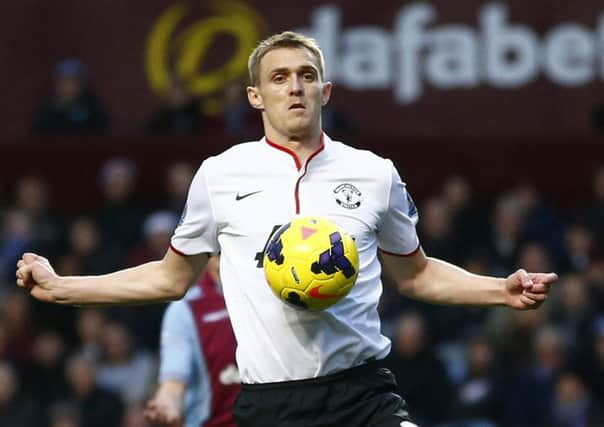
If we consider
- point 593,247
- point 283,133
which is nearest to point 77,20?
point 593,247

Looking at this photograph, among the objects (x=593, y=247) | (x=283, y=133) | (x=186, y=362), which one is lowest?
(x=593, y=247)

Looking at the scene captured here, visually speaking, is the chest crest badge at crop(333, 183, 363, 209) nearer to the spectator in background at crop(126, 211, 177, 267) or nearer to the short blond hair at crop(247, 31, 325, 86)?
→ the short blond hair at crop(247, 31, 325, 86)

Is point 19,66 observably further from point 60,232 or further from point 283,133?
point 283,133

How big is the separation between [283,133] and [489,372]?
23.2ft

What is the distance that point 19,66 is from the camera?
61.2 feet

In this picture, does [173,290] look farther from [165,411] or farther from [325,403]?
[165,411]

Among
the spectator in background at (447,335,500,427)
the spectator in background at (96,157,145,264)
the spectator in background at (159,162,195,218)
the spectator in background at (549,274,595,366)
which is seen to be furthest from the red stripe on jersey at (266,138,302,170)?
the spectator in background at (96,157,145,264)

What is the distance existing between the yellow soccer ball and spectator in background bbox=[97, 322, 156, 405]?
795 cm

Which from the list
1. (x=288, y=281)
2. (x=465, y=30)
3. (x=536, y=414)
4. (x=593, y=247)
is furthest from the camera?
(x=465, y=30)

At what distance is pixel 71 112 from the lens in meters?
17.1

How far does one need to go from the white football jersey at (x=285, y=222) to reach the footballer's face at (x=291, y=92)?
0.11 metres

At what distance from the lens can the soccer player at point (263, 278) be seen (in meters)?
6.59

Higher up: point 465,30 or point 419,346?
point 465,30

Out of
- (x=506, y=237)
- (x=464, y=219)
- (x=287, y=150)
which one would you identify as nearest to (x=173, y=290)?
(x=287, y=150)
